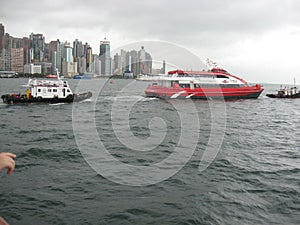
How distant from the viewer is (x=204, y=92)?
131ft

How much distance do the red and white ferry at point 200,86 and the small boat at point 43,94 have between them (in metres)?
13.8

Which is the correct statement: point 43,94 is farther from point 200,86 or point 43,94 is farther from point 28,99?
point 200,86

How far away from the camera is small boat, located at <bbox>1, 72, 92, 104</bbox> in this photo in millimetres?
30016

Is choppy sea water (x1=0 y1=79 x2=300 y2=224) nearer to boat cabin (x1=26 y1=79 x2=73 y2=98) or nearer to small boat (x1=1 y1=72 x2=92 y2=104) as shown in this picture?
small boat (x1=1 y1=72 x2=92 y2=104)

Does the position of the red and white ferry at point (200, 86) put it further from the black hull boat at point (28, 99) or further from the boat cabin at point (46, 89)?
the boat cabin at point (46, 89)

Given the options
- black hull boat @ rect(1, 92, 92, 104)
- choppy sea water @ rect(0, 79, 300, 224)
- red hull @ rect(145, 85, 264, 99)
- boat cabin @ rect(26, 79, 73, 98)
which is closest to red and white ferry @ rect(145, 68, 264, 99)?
red hull @ rect(145, 85, 264, 99)

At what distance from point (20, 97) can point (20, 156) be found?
68.8 feet

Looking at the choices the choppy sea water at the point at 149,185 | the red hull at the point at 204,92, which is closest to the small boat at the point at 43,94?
the red hull at the point at 204,92

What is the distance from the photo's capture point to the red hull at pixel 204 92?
129ft

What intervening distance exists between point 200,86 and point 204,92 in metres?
1.06

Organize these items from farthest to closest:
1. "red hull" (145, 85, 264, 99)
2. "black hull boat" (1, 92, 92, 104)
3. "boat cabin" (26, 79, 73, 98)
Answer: "red hull" (145, 85, 264, 99)
"boat cabin" (26, 79, 73, 98)
"black hull boat" (1, 92, 92, 104)

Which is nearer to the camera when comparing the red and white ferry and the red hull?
the red hull

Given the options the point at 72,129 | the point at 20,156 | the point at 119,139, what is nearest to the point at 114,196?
the point at 20,156

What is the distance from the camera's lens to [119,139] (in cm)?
1528
